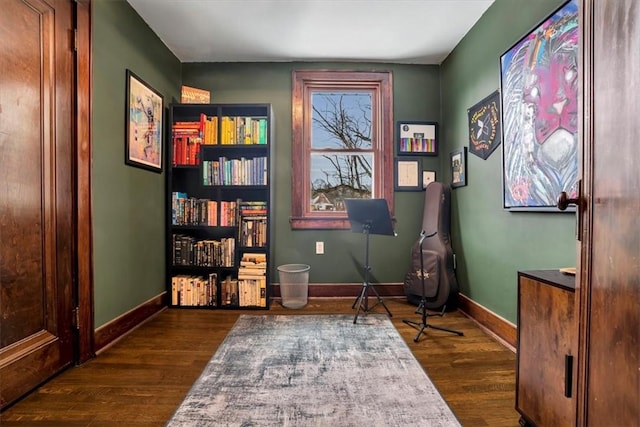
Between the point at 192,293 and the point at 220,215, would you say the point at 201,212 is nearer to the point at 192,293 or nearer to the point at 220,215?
the point at 220,215

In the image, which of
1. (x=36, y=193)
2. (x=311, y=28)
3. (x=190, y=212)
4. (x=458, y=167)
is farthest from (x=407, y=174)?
(x=36, y=193)

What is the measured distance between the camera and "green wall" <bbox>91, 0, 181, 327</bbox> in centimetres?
210

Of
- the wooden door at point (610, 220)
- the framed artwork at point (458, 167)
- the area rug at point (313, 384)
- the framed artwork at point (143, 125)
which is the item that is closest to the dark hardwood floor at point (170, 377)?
the area rug at point (313, 384)

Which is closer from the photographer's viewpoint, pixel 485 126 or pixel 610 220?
pixel 610 220

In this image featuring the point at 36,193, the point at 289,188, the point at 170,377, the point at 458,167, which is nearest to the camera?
the point at 36,193

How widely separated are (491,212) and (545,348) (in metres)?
1.42

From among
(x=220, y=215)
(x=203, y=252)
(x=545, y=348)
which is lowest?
(x=545, y=348)

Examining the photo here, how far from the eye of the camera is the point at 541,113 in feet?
6.13

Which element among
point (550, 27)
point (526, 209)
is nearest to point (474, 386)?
point (526, 209)

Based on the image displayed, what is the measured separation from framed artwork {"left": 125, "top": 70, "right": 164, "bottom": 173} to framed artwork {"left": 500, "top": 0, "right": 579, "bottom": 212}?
2.79 metres

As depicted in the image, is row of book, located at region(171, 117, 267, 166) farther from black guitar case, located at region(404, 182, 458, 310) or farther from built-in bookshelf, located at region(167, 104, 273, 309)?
black guitar case, located at region(404, 182, 458, 310)

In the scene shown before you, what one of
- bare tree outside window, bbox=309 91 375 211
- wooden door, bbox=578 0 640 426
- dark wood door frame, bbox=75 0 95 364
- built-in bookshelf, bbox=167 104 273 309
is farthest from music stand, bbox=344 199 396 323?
dark wood door frame, bbox=75 0 95 364

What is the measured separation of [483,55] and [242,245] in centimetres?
266

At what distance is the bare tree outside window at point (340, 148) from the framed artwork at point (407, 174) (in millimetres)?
294
